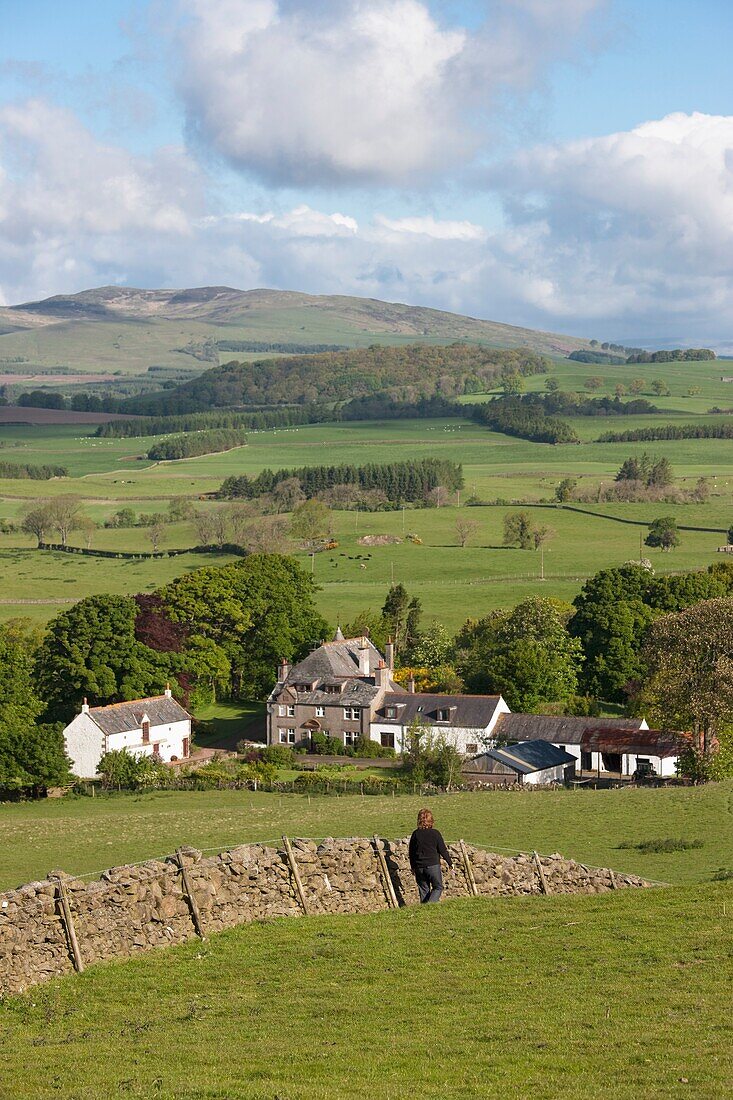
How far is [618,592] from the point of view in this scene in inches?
3546

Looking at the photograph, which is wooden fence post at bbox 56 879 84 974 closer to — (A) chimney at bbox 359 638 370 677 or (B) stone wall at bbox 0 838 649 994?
(B) stone wall at bbox 0 838 649 994

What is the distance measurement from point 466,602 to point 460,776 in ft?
166

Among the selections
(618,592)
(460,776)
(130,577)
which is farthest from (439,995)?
(130,577)

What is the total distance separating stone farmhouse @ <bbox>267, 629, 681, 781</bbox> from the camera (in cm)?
7012

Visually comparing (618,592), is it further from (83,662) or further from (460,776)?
(83,662)

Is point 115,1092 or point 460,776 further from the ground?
point 115,1092

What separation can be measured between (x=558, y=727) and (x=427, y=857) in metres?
50.4

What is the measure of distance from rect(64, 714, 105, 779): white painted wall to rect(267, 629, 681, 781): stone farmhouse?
42.2 feet

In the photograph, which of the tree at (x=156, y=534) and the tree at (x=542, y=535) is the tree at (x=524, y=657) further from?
the tree at (x=156, y=534)

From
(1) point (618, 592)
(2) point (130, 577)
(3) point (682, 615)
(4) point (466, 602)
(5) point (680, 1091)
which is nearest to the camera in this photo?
(5) point (680, 1091)

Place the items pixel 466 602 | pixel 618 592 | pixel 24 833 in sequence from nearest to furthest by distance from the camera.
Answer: pixel 24 833 < pixel 618 592 < pixel 466 602

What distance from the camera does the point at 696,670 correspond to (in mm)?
59094

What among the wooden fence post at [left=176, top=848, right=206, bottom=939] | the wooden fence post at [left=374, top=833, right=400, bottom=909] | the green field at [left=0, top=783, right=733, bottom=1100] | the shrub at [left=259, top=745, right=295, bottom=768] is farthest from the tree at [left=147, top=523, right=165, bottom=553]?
the green field at [left=0, top=783, right=733, bottom=1100]

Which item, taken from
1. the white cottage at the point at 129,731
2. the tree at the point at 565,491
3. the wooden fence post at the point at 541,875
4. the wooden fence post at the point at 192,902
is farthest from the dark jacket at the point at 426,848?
the tree at the point at 565,491
